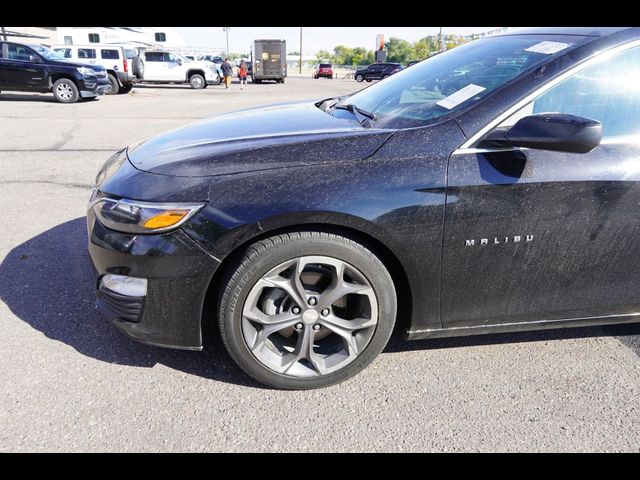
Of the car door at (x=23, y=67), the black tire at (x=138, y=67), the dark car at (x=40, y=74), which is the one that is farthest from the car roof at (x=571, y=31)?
the black tire at (x=138, y=67)

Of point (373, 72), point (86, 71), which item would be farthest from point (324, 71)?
point (86, 71)

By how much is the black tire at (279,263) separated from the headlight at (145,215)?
0.31 metres

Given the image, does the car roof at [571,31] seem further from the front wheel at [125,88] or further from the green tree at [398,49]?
the green tree at [398,49]

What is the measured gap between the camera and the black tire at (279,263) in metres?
1.98

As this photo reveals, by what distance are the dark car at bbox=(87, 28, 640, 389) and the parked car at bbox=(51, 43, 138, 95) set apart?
721 inches

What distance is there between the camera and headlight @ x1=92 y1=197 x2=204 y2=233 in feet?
6.38

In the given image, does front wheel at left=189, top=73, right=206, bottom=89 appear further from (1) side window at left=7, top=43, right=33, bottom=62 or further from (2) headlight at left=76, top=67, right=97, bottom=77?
(1) side window at left=7, top=43, right=33, bottom=62

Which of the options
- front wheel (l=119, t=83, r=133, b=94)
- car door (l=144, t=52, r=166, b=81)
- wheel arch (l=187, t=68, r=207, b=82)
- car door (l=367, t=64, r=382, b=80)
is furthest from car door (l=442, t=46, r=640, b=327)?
car door (l=367, t=64, r=382, b=80)

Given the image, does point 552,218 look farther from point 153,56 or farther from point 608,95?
point 153,56

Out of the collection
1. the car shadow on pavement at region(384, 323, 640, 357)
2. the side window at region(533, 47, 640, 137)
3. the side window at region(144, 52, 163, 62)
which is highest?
the side window at region(144, 52, 163, 62)

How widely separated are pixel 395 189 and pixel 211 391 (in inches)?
50.5
